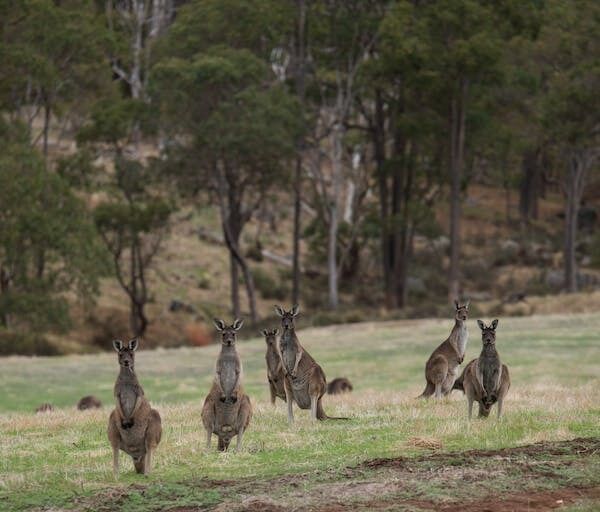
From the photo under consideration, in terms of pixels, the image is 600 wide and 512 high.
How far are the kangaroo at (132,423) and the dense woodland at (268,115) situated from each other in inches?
1407

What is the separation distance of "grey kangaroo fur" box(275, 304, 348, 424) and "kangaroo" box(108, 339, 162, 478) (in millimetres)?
3135

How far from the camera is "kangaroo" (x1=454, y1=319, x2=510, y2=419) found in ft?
45.9

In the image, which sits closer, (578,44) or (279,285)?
(578,44)

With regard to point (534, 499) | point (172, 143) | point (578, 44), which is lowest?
point (534, 499)

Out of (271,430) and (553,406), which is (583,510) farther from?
(553,406)

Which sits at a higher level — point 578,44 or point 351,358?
point 578,44

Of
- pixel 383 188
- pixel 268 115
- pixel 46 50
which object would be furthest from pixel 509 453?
pixel 383 188

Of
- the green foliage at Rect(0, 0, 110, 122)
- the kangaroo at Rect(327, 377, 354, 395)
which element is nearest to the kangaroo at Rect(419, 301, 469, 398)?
the kangaroo at Rect(327, 377, 354, 395)

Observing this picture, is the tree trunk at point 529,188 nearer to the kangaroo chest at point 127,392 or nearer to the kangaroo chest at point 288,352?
the kangaroo chest at point 288,352

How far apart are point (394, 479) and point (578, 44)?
148 feet

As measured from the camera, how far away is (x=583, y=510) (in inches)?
376

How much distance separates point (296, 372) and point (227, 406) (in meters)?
1.99

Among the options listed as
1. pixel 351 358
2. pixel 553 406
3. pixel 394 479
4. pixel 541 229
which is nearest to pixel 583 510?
pixel 394 479

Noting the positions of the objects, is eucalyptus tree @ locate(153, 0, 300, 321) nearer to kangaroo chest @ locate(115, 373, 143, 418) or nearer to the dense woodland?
the dense woodland
